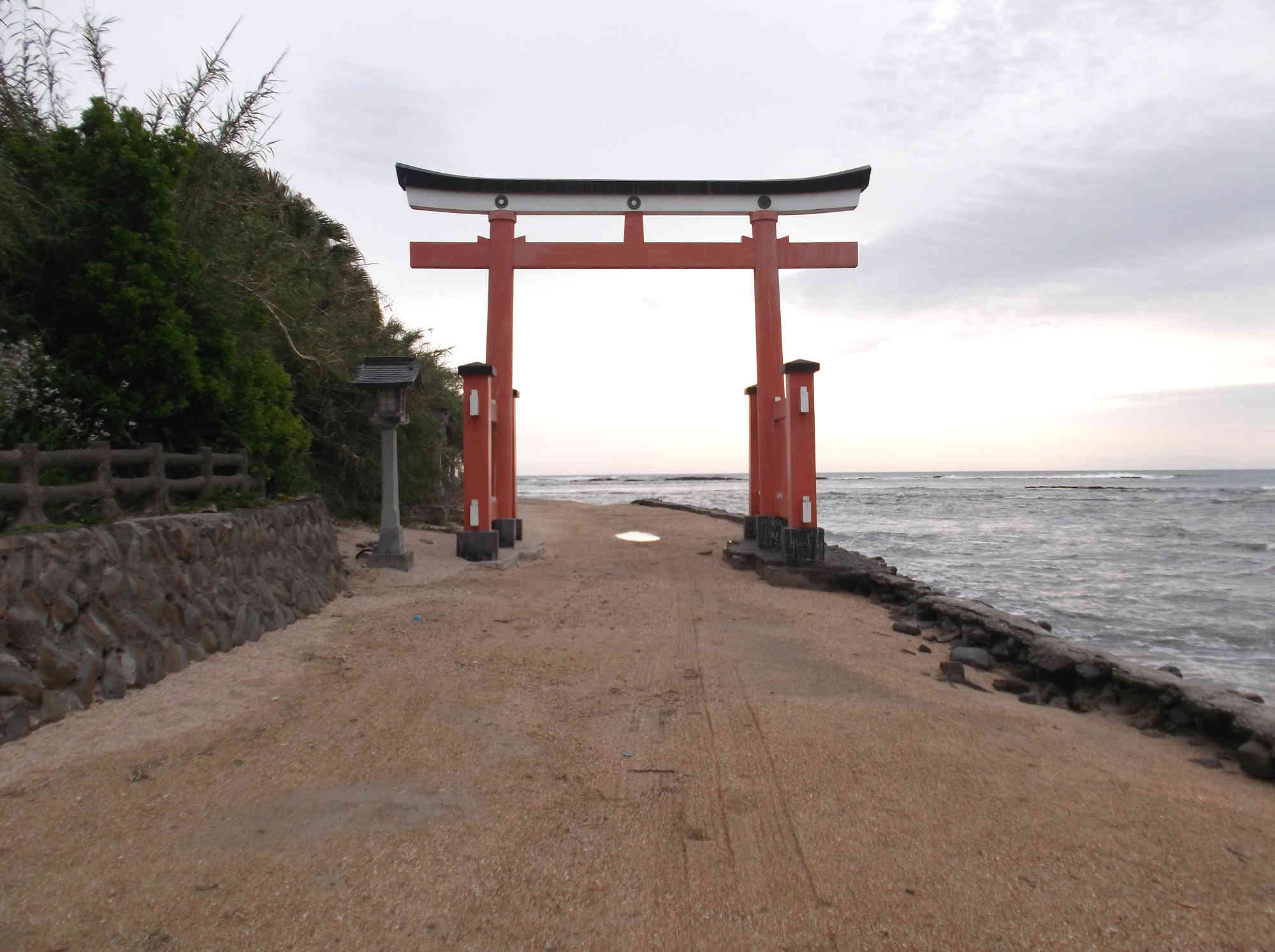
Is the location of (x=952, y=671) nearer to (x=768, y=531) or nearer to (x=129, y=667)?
(x=768, y=531)

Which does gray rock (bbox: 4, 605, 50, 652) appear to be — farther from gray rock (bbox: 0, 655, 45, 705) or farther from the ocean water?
the ocean water

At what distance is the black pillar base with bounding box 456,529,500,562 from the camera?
10.1 meters

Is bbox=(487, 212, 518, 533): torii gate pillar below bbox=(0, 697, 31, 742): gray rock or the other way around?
the other way around

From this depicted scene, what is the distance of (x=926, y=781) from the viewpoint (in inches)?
142

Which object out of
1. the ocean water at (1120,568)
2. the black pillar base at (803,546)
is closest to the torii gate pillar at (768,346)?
the black pillar base at (803,546)

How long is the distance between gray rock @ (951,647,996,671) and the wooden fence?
6.48 m

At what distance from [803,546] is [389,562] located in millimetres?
5221

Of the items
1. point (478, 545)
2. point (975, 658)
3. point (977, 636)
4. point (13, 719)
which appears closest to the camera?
point (13, 719)

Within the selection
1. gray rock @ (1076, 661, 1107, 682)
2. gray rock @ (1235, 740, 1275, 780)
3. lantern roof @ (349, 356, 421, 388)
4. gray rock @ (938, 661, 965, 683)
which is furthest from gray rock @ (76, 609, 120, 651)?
gray rock @ (1076, 661, 1107, 682)

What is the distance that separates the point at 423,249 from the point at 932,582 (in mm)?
9447

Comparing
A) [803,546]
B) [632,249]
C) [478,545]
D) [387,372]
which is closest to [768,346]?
[632,249]

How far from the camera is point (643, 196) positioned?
11438 millimetres

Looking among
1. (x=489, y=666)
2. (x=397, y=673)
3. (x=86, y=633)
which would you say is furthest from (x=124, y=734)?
(x=489, y=666)

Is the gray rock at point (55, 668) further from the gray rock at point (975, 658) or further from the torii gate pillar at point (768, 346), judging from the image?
the torii gate pillar at point (768, 346)
